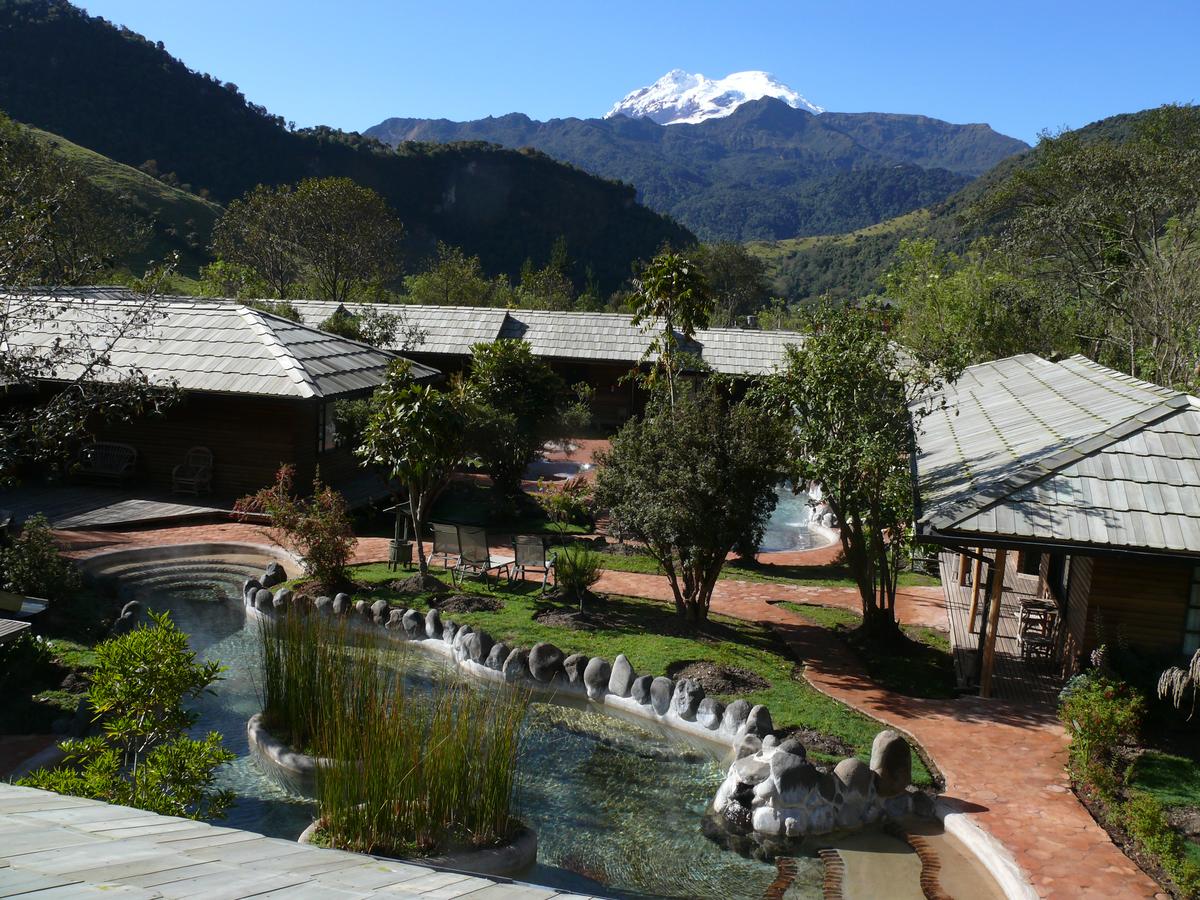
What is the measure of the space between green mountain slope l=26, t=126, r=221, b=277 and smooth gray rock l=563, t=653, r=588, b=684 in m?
50.0

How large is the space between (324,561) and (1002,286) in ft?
75.0

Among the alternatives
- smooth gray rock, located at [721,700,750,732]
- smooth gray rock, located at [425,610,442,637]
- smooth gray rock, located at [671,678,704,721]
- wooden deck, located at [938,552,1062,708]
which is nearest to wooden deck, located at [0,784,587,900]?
smooth gray rock, located at [721,700,750,732]

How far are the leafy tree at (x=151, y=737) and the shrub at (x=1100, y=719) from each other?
22.0 ft

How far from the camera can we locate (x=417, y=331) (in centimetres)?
2839

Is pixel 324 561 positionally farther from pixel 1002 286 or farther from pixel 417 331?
pixel 1002 286

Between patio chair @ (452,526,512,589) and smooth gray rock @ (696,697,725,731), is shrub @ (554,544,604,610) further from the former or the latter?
smooth gray rock @ (696,697,725,731)

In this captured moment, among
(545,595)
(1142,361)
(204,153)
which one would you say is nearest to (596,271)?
(204,153)

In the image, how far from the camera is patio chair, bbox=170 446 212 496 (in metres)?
16.8

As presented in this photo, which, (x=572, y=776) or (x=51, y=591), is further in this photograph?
(x=51, y=591)

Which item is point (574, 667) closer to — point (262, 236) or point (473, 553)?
point (473, 553)

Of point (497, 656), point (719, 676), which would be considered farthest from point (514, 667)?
point (719, 676)

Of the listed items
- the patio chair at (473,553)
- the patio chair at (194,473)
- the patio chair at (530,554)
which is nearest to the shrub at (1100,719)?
the patio chair at (530,554)

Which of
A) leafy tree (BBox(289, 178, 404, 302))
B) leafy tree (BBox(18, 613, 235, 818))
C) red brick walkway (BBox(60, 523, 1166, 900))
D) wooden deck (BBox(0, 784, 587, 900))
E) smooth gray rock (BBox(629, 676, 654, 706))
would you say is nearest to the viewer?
wooden deck (BBox(0, 784, 587, 900))

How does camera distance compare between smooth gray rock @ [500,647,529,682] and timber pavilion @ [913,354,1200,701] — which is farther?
smooth gray rock @ [500,647,529,682]
